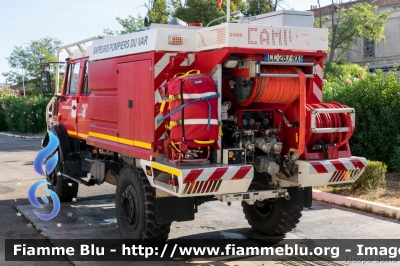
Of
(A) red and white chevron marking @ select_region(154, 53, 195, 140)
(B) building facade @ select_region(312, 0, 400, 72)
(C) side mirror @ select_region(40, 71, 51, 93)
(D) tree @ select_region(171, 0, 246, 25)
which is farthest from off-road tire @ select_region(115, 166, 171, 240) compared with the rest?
(B) building facade @ select_region(312, 0, 400, 72)

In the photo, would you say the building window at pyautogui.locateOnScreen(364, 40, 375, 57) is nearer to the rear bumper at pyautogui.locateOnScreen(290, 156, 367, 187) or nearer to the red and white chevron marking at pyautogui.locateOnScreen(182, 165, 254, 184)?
the rear bumper at pyautogui.locateOnScreen(290, 156, 367, 187)

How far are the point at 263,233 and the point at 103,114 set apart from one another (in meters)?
3.00

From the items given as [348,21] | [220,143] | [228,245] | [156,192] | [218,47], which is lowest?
[228,245]

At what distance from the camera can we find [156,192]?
6.88 metres

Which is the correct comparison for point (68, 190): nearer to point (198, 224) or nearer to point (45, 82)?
point (45, 82)

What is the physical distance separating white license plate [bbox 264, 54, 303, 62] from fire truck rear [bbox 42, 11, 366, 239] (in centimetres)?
1

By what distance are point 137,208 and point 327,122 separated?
2.63 metres

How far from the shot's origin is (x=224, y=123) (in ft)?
22.9

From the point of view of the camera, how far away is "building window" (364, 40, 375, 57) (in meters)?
48.1

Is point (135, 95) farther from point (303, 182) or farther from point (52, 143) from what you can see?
point (52, 143)

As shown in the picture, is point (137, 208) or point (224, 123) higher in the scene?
point (224, 123)

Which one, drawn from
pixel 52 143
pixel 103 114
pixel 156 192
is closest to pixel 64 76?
pixel 52 143

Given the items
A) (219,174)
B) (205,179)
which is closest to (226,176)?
(219,174)

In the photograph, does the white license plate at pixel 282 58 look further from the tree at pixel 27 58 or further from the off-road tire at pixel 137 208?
the tree at pixel 27 58
